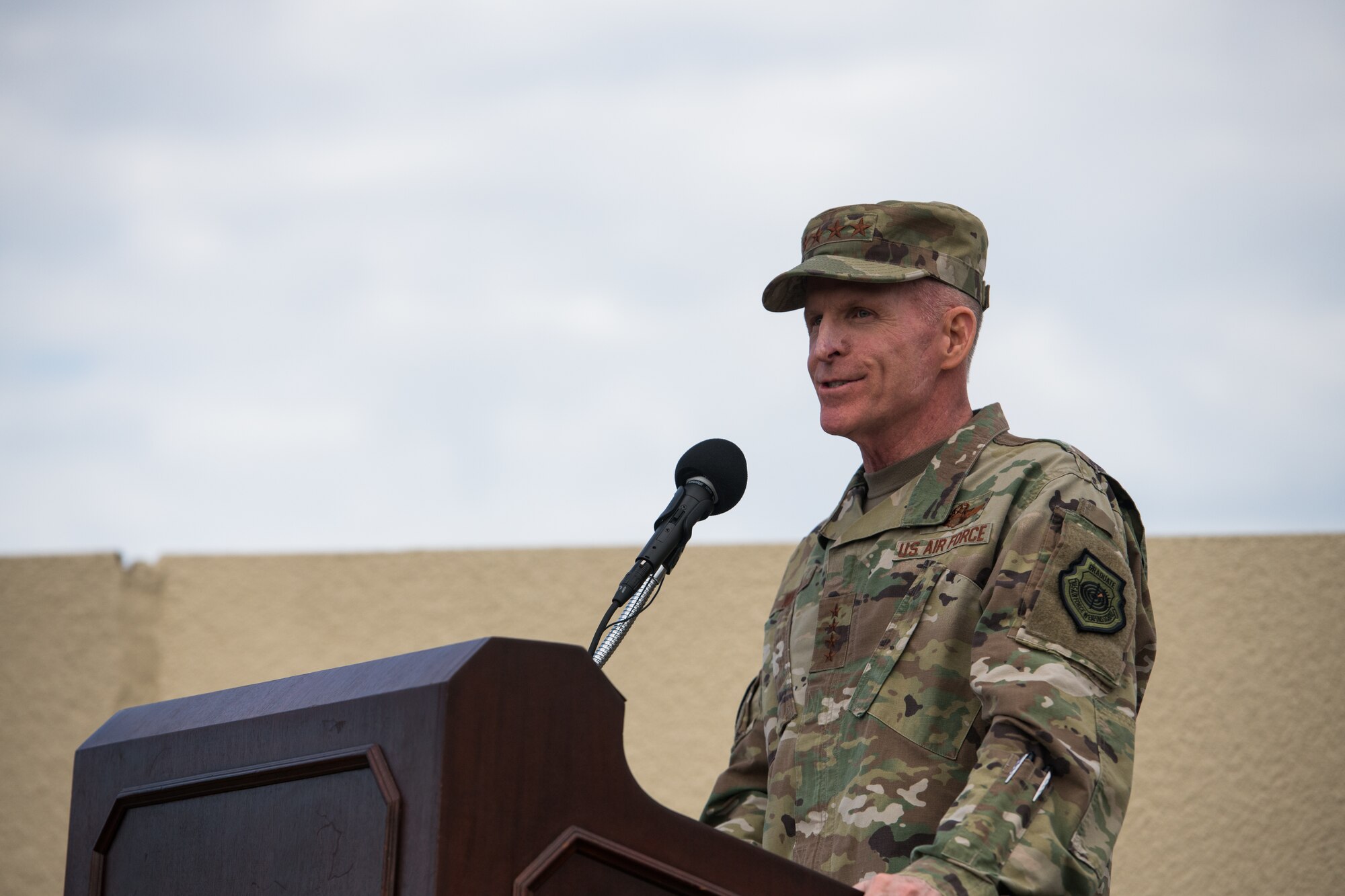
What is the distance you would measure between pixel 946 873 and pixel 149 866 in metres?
0.82

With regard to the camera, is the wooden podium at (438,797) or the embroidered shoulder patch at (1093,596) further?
the embroidered shoulder patch at (1093,596)

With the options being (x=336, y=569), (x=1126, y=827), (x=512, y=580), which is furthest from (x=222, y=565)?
(x=1126, y=827)

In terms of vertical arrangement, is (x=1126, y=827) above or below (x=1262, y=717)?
below

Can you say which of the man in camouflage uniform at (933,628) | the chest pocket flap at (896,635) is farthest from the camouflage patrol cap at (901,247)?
the chest pocket flap at (896,635)

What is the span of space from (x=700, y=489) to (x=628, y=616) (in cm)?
27

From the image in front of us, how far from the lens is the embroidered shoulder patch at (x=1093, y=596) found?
181 centimetres

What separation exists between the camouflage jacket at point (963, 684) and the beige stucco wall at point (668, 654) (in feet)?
7.88

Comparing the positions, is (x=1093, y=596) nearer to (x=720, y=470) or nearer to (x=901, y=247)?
(x=720, y=470)

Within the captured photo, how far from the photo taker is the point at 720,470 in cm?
208

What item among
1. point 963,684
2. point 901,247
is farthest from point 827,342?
point 963,684

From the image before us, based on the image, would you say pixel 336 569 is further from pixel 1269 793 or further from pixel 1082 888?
pixel 1082 888

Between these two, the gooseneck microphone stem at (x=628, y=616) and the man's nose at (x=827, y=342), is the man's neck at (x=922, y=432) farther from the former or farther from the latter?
the gooseneck microphone stem at (x=628, y=616)

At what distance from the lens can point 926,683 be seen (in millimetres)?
1952

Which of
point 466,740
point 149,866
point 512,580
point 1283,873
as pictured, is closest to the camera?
point 466,740
